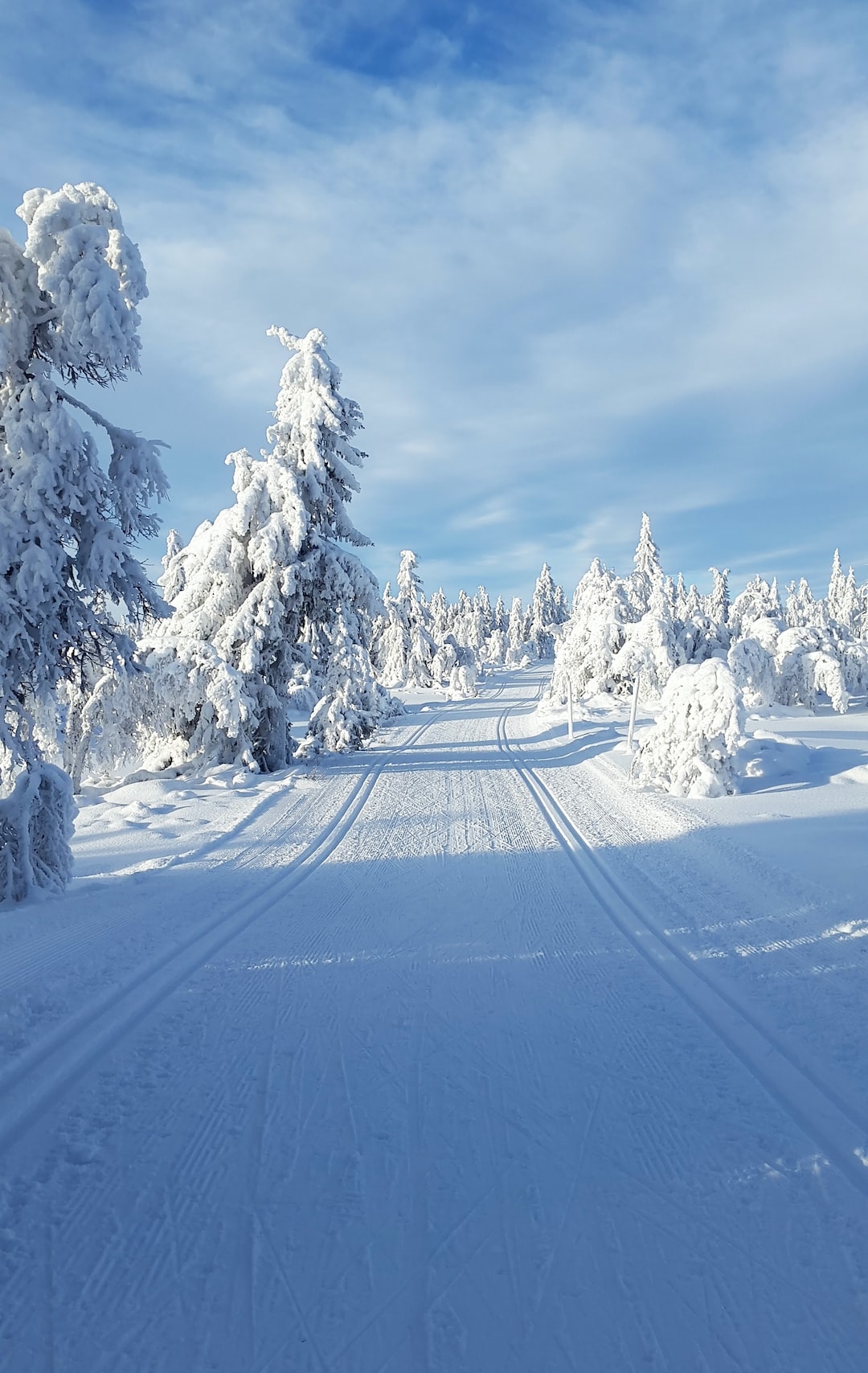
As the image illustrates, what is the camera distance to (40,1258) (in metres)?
2.94

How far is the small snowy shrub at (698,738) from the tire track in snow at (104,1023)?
365 inches

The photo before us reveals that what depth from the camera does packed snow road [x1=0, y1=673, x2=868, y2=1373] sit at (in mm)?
2592

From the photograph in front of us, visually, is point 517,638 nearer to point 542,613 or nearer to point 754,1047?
point 542,613

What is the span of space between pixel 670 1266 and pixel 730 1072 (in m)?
1.66

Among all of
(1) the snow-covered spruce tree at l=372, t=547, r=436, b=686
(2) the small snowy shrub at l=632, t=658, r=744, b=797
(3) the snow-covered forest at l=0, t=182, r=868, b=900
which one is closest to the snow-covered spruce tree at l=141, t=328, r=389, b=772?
(3) the snow-covered forest at l=0, t=182, r=868, b=900

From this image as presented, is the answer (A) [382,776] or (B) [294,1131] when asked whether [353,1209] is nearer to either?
(B) [294,1131]

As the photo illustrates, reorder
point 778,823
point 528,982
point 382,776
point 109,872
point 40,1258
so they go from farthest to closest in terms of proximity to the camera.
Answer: point 382,776
point 778,823
point 109,872
point 528,982
point 40,1258

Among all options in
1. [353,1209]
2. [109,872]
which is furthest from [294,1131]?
[109,872]

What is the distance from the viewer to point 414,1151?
3.55 meters

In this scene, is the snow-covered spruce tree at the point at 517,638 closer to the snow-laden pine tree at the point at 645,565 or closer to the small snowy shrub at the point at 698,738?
the snow-laden pine tree at the point at 645,565

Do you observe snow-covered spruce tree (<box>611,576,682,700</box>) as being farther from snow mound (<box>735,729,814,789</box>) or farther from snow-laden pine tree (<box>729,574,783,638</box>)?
snow mound (<box>735,729,814,789</box>)

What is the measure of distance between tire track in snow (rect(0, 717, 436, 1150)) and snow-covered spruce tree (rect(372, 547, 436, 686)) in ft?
175

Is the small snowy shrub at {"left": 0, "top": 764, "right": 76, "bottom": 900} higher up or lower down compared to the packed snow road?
higher up

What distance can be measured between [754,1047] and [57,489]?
7554 mm
